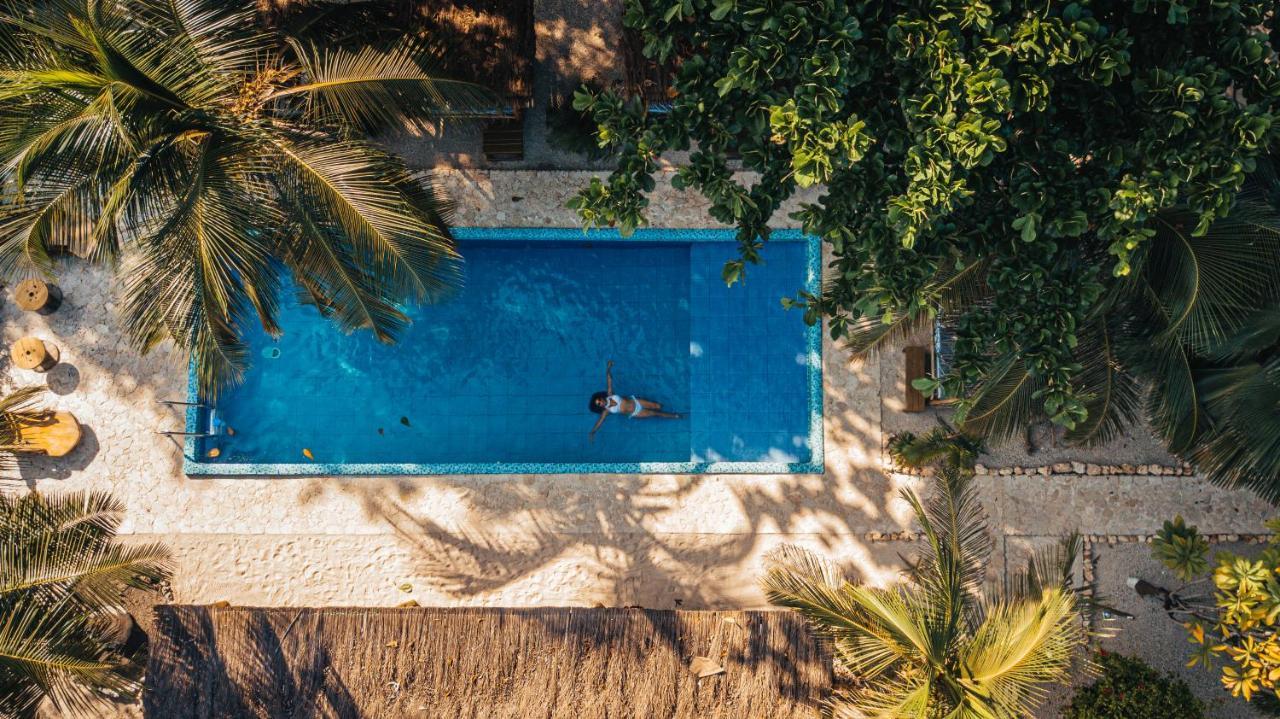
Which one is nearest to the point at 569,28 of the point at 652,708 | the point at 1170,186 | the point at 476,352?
the point at 476,352

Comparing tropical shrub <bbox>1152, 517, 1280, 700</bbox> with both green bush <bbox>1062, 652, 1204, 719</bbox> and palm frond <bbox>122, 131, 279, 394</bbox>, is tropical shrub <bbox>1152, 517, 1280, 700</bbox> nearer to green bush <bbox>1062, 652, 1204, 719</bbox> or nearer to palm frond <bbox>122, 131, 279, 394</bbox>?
green bush <bbox>1062, 652, 1204, 719</bbox>

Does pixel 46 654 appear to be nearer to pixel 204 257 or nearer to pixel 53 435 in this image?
pixel 53 435

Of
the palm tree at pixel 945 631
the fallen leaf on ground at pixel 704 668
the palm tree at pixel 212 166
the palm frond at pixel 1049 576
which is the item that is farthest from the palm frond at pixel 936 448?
the palm tree at pixel 212 166

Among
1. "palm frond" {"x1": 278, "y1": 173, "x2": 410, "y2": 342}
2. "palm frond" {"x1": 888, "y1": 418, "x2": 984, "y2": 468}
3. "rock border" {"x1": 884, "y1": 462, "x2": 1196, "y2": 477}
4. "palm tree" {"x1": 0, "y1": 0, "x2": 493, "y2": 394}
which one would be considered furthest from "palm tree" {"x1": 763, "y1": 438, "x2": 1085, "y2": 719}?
"palm tree" {"x1": 0, "y1": 0, "x2": 493, "y2": 394}

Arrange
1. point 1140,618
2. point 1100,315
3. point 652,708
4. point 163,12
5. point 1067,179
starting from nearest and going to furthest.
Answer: point 1067,179, point 163,12, point 1100,315, point 652,708, point 1140,618

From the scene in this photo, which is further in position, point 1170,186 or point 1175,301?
point 1175,301

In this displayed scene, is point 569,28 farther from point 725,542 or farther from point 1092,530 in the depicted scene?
point 1092,530

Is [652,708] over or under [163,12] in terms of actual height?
under
